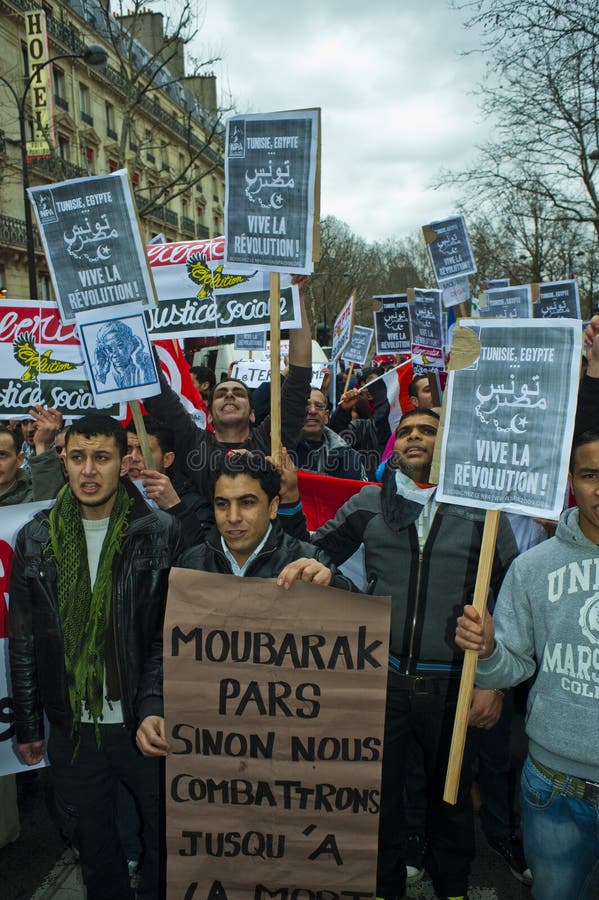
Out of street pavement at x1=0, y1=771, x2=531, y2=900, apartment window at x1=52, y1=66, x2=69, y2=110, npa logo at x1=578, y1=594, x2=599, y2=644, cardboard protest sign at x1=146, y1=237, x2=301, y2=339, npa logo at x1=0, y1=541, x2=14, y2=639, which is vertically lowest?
street pavement at x1=0, y1=771, x2=531, y2=900

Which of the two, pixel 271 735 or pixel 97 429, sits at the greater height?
pixel 97 429

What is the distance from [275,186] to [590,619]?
2406 millimetres

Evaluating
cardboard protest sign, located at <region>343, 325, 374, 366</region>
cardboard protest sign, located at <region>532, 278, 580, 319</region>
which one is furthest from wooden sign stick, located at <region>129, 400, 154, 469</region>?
cardboard protest sign, located at <region>343, 325, 374, 366</region>

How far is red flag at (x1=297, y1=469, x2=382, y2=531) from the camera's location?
4555mm

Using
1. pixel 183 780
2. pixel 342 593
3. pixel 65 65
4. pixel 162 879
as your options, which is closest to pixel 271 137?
pixel 342 593

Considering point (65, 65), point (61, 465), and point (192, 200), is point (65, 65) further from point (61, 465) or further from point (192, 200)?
point (61, 465)

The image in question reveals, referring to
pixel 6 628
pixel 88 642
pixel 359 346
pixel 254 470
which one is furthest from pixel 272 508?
pixel 359 346

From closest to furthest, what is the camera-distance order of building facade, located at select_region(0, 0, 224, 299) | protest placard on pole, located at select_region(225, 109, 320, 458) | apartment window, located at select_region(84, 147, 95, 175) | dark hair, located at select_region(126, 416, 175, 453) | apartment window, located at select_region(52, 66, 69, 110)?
protest placard on pole, located at select_region(225, 109, 320, 458), dark hair, located at select_region(126, 416, 175, 453), building facade, located at select_region(0, 0, 224, 299), apartment window, located at select_region(52, 66, 69, 110), apartment window, located at select_region(84, 147, 95, 175)

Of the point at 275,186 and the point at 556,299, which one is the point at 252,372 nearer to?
the point at 556,299

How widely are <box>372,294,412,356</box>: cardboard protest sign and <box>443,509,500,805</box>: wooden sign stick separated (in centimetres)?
776

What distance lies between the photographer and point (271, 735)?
7.50 ft

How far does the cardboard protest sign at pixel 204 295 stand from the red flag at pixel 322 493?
1028 millimetres

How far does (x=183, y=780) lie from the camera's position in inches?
90.2

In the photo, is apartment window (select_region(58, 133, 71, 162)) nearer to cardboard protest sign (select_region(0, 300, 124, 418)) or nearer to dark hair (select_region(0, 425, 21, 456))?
cardboard protest sign (select_region(0, 300, 124, 418))
